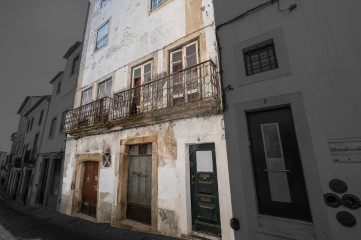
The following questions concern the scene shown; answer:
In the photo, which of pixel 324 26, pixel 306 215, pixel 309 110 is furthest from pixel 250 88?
pixel 306 215

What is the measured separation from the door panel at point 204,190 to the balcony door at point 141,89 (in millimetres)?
2619

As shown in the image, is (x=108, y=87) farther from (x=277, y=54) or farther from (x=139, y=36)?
(x=277, y=54)

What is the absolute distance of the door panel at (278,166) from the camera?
383 centimetres

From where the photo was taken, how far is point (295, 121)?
13.1ft

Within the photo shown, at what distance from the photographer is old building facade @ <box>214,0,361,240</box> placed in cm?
343

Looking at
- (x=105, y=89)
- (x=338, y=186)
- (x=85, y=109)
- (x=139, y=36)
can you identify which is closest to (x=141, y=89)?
(x=139, y=36)

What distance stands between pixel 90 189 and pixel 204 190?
20.4 feet

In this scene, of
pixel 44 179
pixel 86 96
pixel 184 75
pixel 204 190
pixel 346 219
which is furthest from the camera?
pixel 44 179

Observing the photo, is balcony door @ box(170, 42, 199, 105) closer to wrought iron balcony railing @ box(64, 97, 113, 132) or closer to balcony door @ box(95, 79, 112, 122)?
balcony door @ box(95, 79, 112, 122)

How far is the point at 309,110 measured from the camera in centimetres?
A: 388

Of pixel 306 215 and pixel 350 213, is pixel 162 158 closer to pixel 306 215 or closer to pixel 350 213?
pixel 306 215

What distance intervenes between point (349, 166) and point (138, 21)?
29.9ft

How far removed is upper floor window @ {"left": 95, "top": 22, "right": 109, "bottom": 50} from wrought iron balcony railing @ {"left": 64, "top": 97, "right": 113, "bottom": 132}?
3.84m

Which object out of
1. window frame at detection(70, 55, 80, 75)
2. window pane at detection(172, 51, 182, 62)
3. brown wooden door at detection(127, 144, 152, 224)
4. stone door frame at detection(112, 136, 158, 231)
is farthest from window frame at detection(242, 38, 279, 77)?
window frame at detection(70, 55, 80, 75)
